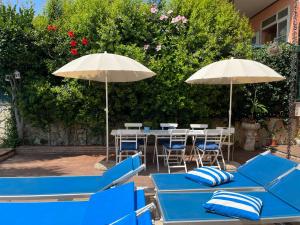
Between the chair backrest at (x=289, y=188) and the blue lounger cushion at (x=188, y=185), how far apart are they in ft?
0.89

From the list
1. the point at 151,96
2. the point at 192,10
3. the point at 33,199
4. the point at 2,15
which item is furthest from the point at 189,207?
the point at 2,15

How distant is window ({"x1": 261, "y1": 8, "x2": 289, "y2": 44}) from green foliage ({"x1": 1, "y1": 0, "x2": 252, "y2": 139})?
481 centimetres

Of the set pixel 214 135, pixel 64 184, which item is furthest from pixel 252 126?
pixel 64 184

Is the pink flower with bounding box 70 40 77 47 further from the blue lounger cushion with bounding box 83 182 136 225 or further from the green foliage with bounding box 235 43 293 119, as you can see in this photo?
the blue lounger cushion with bounding box 83 182 136 225

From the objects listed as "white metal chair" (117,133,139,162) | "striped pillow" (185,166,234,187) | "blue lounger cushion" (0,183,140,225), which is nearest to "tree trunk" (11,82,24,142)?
"white metal chair" (117,133,139,162)

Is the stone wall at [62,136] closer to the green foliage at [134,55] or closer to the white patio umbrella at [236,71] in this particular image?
the green foliage at [134,55]

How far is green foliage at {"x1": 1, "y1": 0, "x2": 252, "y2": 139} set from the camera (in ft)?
30.6

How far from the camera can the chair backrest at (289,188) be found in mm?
3963

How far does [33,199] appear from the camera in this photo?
4277 mm

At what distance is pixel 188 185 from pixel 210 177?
1.20ft

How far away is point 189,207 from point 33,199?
215 cm

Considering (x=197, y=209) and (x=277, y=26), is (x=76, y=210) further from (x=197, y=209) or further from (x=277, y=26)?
(x=277, y=26)

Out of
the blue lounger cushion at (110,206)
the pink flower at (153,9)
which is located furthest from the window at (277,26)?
the blue lounger cushion at (110,206)

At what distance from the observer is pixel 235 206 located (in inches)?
141
